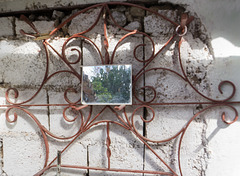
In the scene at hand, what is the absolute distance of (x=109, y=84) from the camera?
3.34 ft

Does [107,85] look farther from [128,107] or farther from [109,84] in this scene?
[128,107]

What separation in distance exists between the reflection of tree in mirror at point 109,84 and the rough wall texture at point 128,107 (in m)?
0.09

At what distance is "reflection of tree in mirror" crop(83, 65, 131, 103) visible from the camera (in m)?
1.00

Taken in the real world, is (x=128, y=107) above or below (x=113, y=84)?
below

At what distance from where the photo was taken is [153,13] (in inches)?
41.0

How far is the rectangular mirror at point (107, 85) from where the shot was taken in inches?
39.2

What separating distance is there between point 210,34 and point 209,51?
100 mm

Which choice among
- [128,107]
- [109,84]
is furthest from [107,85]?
[128,107]


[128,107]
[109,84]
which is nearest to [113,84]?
[109,84]

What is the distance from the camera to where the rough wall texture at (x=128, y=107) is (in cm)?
100

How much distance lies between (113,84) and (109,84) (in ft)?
0.08

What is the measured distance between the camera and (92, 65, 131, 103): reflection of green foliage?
100 centimetres

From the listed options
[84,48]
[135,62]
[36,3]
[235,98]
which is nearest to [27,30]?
[36,3]

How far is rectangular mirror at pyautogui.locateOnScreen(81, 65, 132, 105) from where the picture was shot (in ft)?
3.27
